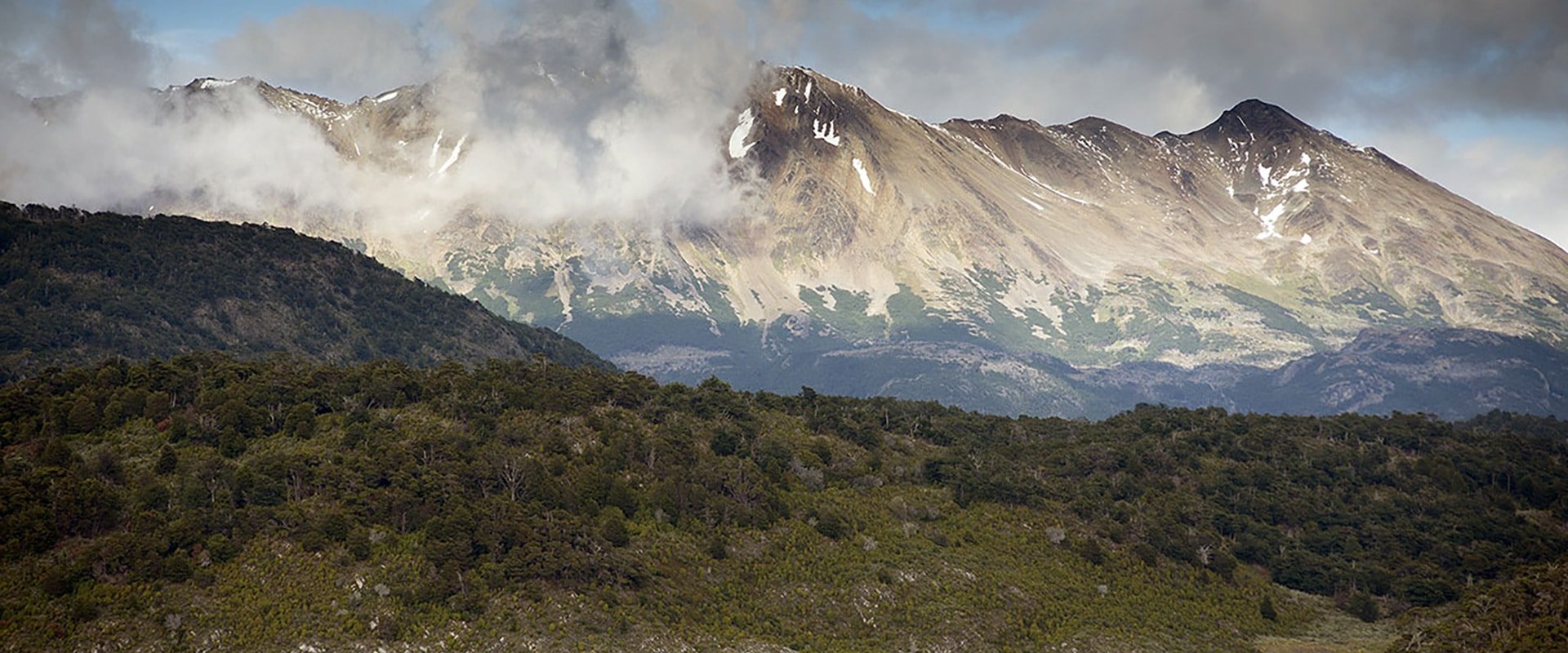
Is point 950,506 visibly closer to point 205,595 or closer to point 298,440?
point 298,440

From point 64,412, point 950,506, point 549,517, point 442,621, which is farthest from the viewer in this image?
point 950,506

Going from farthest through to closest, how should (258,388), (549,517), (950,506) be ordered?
(950,506) → (258,388) → (549,517)

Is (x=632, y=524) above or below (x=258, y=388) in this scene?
below

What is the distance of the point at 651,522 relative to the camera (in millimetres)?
116688

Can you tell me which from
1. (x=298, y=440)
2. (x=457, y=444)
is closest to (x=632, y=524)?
(x=457, y=444)

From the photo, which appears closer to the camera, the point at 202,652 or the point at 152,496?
the point at 202,652

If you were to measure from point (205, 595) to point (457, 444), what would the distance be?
3109 cm

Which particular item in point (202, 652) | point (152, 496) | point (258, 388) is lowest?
point (202, 652)

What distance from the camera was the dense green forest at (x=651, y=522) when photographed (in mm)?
94188

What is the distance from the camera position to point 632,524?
115 meters

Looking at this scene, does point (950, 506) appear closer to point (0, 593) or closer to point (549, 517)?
point (549, 517)

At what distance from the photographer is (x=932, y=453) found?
160 meters

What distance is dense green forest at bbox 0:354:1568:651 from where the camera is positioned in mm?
94188

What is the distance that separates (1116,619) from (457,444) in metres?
66.2
